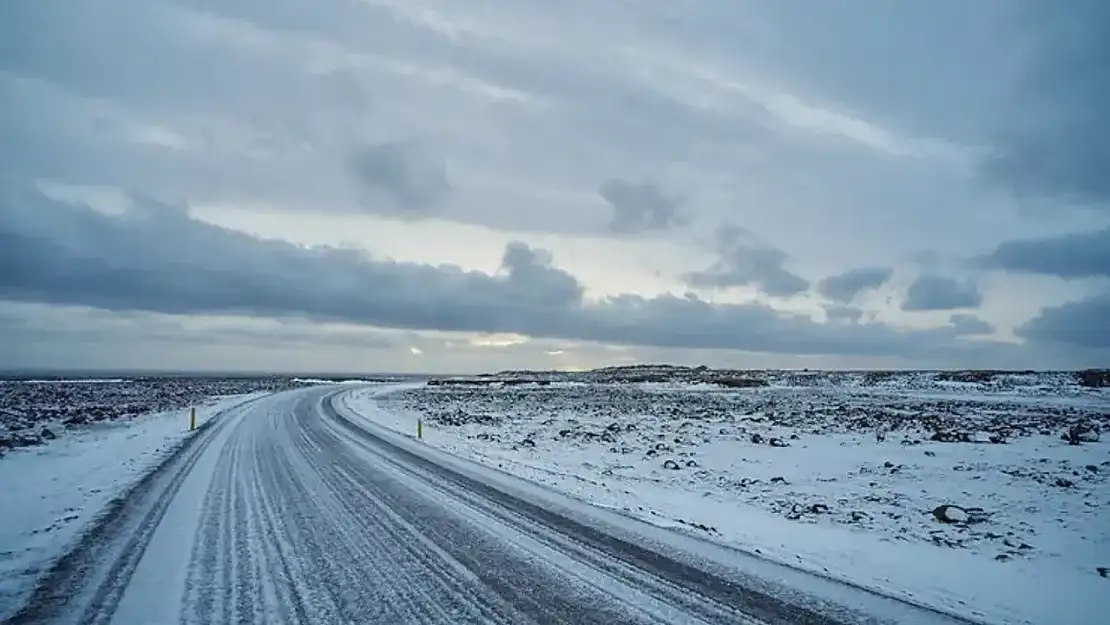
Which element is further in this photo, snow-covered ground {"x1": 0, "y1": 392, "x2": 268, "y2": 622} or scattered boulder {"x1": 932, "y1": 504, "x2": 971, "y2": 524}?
scattered boulder {"x1": 932, "y1": 504, "x2": 971, "y2": 524}

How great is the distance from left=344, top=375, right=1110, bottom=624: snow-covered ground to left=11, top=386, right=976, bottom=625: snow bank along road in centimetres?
126

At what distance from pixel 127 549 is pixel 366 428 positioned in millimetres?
18752

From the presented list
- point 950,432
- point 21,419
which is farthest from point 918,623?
point 21,419

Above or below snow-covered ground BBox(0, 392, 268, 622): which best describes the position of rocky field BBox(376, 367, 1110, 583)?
below

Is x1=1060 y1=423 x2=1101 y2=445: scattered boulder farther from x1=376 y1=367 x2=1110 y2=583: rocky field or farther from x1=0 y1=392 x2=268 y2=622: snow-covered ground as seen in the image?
x1=0 y1=392 x2=268 y2=622: snow-covered ground

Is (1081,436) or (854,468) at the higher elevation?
(1081,436)

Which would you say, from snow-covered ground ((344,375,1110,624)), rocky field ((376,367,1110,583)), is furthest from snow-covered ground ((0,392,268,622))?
rocky field ((376,367,1110,583))

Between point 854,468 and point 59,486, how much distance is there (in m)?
20.3

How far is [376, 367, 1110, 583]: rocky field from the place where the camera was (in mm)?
10594

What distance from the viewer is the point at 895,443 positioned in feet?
68.2

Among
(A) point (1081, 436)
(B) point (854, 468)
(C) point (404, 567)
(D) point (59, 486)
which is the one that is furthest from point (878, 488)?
(D) point (59, 486)

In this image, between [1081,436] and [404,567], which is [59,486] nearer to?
[404,567]

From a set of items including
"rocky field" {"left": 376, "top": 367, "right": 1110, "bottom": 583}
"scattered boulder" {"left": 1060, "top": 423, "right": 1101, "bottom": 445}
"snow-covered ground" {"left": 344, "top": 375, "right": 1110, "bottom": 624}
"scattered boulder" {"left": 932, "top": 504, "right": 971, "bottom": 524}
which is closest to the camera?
"snow-covered ground" {"left": 344, "top": 375, "right": 1110, "bottom": 624}

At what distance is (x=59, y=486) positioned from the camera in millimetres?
13695
